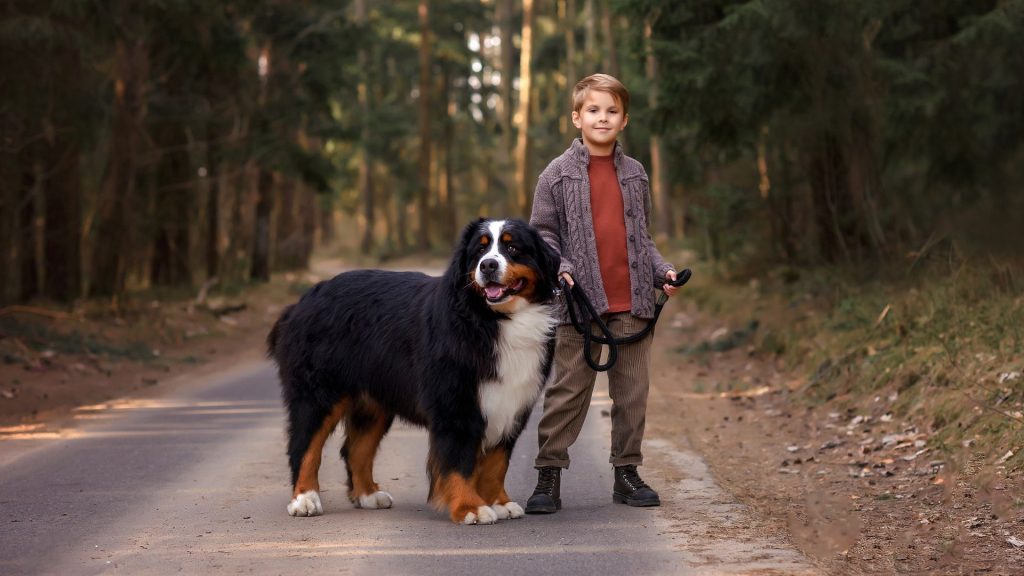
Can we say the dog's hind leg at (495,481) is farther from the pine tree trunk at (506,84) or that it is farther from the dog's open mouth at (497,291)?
the pine tree trunk at (506,84)

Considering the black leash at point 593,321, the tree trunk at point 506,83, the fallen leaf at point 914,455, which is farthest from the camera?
the tree trunk at point 506,83

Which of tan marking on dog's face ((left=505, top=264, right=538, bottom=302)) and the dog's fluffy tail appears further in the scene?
the dog's fluffy tail

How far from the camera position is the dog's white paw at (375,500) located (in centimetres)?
760

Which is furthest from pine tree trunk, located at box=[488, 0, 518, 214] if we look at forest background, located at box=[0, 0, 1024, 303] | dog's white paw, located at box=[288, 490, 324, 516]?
dog's white paw, located at box=[288, 490, 324, 516]

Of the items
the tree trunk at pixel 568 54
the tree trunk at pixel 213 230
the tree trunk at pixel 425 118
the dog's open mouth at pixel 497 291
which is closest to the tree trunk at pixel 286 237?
the tree trunk at pixel 213 230

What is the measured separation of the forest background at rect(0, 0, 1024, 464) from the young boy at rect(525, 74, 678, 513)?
92.0 inches

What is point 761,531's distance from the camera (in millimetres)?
6629

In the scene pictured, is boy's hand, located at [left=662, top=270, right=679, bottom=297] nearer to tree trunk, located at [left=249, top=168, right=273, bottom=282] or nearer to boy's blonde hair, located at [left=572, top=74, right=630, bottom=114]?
boy's blonde hair, located at [left=572, top=74, right=630, bottom=114]

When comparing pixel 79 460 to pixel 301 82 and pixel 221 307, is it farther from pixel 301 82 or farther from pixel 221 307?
pixel 301 82

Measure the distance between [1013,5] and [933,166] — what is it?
4.86 meters

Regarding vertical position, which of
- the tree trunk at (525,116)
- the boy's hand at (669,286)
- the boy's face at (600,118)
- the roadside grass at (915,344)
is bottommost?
the roadside grass at (915,344)

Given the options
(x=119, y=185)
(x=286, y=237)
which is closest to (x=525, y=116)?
(x=286, y=237)

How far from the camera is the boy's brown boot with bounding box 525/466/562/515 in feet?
23.8

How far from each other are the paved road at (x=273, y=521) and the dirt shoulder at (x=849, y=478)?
45 cm
